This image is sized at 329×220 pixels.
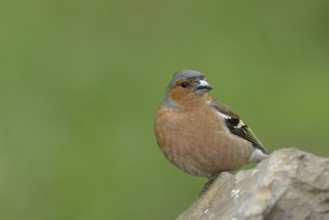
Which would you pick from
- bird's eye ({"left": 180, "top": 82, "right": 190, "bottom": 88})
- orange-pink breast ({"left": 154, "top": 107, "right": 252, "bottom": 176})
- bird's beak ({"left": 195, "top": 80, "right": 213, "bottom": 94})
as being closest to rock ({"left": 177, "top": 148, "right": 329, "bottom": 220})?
orange-pink breast ({"left": 154, "top": 107, "right": 252, "bottom": 176})

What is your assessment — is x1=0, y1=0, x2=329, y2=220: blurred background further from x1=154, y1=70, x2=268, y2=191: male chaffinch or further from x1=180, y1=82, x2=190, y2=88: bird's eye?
x1=180, y1=82, x2=190, y2=88: bird's eye

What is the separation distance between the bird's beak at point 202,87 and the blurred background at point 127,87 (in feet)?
9.12

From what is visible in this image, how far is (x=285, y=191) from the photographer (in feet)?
17.5

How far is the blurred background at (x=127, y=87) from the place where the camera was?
34.4ft

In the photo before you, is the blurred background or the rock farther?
the blurred background

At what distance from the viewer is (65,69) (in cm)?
1284

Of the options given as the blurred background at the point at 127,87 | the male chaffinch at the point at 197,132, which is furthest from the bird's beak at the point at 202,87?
the blurred background at the point at 127,87

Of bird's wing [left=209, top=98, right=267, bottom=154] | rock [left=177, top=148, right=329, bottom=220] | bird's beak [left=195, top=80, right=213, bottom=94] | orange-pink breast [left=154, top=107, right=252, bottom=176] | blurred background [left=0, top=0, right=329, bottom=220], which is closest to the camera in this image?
rock [left=177, top=148, right=329, bottom=220]

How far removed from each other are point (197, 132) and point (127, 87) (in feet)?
17.1

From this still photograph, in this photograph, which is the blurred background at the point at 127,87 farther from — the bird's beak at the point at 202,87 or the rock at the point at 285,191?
the rock at the point at 285,191

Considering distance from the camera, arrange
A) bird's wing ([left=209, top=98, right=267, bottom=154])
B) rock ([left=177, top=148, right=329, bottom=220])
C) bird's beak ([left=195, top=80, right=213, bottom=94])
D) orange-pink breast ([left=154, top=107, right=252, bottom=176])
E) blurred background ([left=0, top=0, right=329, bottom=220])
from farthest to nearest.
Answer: blurred background ([left=0, top=0, right=329, bottom=220]) → bird's wing ([left=209, top=98, right=267, bottom=154]) → bird's beak ([left=195, top=80, right=213, bottom=94]) → orange-pink breast ([left=154, top=107, right=252, bottom=176]) → rock ([left=177, top=148, right=329, bottom=220])

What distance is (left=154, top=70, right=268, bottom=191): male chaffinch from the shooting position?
7.29 metres

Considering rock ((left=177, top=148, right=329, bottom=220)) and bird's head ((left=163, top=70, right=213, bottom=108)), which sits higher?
bird's head ((left=163, top=70, right=213, bottom=108))

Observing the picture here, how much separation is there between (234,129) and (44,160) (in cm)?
389
